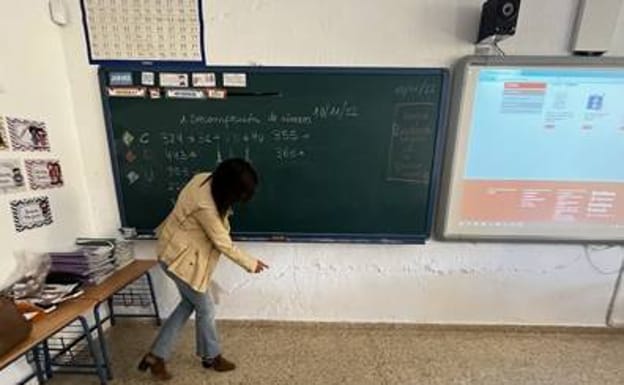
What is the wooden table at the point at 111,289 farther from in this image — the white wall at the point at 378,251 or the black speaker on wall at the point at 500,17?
the black speaker on wall at the point at 500,17

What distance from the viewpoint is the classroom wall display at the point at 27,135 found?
1884 mm

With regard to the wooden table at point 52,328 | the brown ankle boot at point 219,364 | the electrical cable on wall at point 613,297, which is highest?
the wooden table at point 52,328

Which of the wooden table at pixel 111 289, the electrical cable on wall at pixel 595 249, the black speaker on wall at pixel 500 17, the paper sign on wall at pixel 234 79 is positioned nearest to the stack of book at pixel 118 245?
the wooden table at pixel 111 289

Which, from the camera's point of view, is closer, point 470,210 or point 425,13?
point 425,13

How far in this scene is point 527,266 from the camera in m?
2.50

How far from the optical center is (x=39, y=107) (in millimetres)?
2059

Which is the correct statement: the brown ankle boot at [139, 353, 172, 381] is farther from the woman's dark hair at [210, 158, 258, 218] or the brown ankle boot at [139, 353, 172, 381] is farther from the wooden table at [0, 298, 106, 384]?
the woman's dark hair at [210, 158, 258, 218]

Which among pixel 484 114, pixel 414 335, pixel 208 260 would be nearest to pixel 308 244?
pixel 208 260

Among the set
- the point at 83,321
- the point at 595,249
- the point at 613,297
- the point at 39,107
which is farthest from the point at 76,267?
the point at 613,297

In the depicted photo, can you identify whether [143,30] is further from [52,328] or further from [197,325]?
[197,325]

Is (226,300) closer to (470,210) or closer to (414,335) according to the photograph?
(414,335)

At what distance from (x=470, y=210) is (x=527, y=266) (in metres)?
0.67

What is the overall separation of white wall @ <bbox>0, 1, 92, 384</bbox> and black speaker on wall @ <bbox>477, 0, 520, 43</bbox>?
8.71ft

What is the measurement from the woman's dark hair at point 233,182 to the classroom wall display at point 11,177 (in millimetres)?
1127
